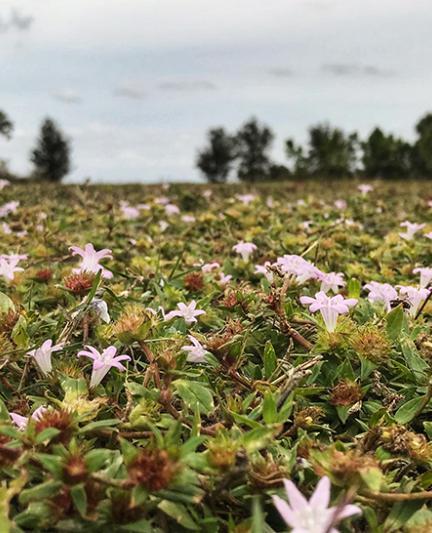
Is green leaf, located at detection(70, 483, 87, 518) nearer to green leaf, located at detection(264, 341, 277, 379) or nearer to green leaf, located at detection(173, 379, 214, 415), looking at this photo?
green leaf, located at detection(173, 379, 214, 415)

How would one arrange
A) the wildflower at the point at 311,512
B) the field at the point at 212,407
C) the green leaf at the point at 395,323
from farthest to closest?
the green leaf at the point at 395,323
the field at the point at 212,407
the wildflower at the point at 311,512

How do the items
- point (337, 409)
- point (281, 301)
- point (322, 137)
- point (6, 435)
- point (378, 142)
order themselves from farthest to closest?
1. point (322, 137)
2. point (378, 142)
3. point (281, 301)
4. point (337, 409)
5. point (6, 435)

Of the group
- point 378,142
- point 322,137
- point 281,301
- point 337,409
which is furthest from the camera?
point 322,137

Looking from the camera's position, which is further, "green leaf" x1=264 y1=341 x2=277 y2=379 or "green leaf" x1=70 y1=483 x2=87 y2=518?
Result: "green leaf" x1=264 y1=341 x2=277 y2=379

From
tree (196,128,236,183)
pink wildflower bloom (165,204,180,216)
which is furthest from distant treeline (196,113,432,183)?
pink wildflower bloom (165,204,180,216)

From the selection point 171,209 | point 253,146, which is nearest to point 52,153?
point 253,146

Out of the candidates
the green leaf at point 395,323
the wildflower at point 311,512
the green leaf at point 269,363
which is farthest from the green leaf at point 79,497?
the green leaf at point 395,323

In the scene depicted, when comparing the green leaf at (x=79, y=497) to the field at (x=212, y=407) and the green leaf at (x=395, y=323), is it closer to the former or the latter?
the field at (x=212, y=407)

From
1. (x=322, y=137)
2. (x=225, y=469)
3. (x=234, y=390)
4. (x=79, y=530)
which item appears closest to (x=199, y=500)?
(x=225, y=469)

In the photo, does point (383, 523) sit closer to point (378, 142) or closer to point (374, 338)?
point (374, 338)
